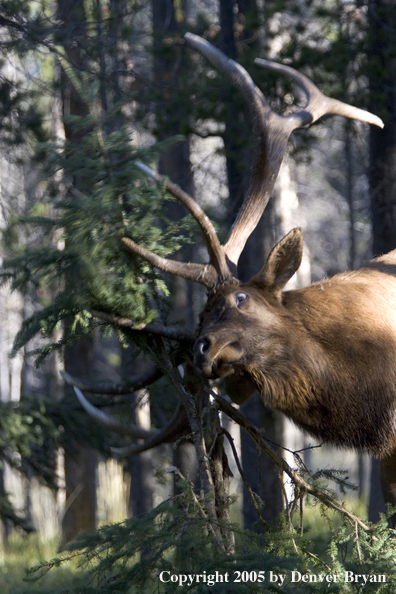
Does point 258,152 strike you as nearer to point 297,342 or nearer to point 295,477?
point 297,342

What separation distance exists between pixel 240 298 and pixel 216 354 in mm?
445

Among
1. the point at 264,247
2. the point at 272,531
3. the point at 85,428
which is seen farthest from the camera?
the point at 85,428

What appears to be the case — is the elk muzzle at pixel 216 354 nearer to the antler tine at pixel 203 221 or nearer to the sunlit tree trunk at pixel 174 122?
the antler tine at pixel 203 221

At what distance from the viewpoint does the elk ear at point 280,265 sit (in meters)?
3.43

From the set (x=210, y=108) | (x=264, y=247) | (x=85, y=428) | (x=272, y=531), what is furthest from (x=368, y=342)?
(x=85, y=428)

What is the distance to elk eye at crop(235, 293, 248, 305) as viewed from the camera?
3.33 meters

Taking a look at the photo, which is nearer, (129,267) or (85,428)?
(129,267)

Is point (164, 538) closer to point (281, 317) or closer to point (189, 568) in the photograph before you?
point (189, 568)

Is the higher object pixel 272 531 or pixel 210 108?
pixel 210 108

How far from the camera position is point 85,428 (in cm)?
768

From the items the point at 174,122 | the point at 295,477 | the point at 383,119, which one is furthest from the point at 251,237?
the point at 295,477

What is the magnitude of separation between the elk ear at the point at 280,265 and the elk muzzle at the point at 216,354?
0.48m

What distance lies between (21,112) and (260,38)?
2939mm

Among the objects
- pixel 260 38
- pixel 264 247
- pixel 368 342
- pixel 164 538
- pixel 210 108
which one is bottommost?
pixel 164 538
